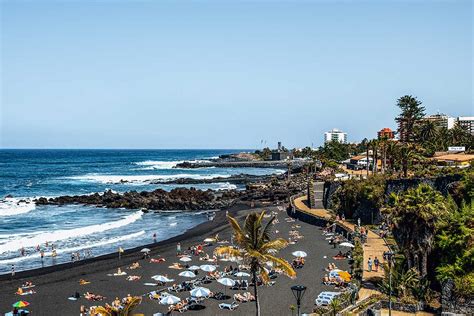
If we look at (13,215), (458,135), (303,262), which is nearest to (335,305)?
(303,262)

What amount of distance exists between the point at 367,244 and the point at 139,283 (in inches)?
758

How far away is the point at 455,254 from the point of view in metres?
28.6

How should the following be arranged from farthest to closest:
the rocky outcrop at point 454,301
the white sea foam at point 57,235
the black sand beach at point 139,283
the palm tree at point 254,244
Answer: the white sea foam at point 57,235
the black sand beach at point 139,283
the rocky outcrop at point 454,301
the palm tree at point 254,244

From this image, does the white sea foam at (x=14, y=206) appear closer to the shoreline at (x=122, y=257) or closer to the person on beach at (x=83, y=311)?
the shoreline at (x=122, y=257)

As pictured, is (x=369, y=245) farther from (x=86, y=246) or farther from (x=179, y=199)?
(x=179, y=199)

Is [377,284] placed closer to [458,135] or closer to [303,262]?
[303,262]

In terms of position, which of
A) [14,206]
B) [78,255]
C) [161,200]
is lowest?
[14,206]

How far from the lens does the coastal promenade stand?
31.9 meters

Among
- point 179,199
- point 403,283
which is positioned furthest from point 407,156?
point 179,199

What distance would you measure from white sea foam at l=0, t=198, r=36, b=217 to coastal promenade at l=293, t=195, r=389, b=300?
41.7 meters

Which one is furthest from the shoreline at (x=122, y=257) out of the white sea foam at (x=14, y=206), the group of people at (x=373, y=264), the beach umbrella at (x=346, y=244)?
the white sea foam at (x=14, y=206)

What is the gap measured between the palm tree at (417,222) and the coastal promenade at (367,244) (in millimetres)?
3276

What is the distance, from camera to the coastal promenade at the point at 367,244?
31.9 metres

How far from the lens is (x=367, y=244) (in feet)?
141
